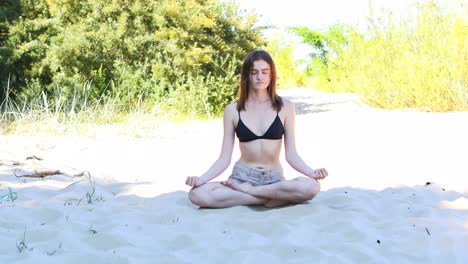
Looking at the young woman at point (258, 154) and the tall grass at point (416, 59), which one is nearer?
the young woman at point (258, 154)

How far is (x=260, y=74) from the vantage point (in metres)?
3.92

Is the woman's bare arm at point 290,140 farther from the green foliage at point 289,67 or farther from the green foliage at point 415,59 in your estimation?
the green foliage at point 289,67

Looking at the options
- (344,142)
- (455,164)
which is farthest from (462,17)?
(455,164)

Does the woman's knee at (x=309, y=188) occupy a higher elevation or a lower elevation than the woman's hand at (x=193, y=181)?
lower

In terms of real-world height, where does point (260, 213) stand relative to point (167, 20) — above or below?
below

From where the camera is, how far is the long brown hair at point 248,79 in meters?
3.92

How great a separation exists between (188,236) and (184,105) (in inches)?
329

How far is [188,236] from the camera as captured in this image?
308cm

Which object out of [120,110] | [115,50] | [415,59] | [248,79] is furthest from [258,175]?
[115,50]

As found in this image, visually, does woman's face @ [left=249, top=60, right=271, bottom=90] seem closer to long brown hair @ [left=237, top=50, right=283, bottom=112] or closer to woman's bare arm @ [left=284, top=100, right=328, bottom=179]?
long brown hair @ [left=237, top=50, right=283, bottom=112]

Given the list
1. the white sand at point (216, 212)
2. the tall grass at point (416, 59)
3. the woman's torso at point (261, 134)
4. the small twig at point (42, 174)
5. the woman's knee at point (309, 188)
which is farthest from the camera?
the tall grass at point (416, 59)

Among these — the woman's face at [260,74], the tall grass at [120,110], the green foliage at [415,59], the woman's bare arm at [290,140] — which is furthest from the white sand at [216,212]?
the green foliage at [415,59]

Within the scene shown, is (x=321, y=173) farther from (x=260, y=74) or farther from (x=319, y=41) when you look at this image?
(x=319, y=41)

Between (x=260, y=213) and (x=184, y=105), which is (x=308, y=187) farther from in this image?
(x=184, y=105)
